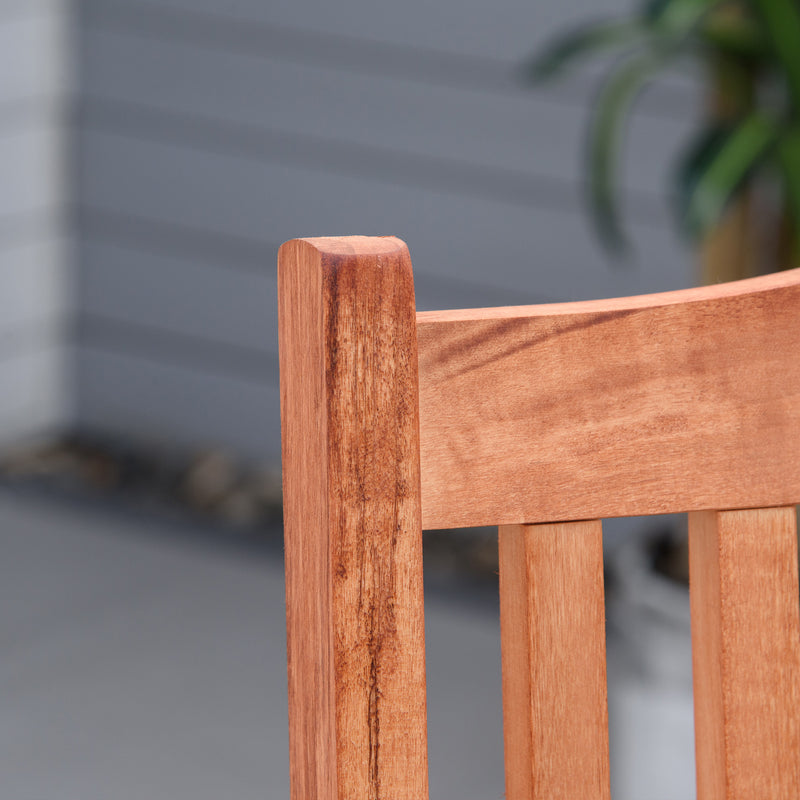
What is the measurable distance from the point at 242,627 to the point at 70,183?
4.20 ft

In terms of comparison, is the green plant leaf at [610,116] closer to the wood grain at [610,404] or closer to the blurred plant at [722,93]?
the blurred plant at [722,93]

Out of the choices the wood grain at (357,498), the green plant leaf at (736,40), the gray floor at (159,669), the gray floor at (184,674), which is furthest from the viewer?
the gray floor at (159,669)

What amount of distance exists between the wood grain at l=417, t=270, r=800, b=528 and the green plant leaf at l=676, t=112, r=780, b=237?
1.01 meters

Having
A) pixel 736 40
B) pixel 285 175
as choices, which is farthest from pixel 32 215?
pixel 736 40

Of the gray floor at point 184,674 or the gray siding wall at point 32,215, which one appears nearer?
the gray floor at point 184,674

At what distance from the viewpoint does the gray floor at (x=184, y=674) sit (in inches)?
51.3

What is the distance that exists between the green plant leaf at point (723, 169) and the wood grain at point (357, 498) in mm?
1069

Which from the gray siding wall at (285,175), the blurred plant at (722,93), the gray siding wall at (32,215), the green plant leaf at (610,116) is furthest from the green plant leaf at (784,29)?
the gray siding wall at (32,215)

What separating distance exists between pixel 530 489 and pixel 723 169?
107 cm

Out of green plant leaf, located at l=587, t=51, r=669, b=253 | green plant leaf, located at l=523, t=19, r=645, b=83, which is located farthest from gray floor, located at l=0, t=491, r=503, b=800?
green plant leaf, located at l=523, t=19, r=645, b=83

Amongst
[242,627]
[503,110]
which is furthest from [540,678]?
[503,110]

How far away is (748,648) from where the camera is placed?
1.38 ft

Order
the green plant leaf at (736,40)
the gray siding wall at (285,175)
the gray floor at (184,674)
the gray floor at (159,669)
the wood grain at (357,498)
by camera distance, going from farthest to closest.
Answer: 1. the gray siding wall at (285,175)
2. the gray floor at (159,669)
3. the green plant leaf at (736,40)
4. the gray floor at (184,674)
5. the wood grain at (357,498)

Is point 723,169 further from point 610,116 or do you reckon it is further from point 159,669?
point 159,669
